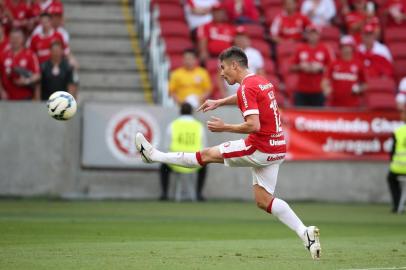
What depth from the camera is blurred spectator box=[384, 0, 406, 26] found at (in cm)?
2392

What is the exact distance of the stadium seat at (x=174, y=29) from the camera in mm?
22312

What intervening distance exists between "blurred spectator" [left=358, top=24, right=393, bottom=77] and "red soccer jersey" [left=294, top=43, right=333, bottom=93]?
4.05 feet

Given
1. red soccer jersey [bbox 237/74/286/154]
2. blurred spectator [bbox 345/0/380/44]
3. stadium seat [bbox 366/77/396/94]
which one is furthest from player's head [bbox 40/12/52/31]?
red soccer jersey [bbox 237/74/286/154]

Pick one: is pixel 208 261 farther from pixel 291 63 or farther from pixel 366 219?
pixel 291 63

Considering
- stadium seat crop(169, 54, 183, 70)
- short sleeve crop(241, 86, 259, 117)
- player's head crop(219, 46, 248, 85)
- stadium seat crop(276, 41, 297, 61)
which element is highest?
player's head crop(219, 46, 248, 85)

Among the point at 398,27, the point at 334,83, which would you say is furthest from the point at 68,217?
the point at 398,27

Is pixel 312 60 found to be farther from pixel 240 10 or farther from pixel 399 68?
pixel 399 68

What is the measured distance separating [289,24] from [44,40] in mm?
5576

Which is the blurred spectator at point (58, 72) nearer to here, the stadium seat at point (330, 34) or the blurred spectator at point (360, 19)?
the stadium seat at point (330, 34)

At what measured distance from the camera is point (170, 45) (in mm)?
22062

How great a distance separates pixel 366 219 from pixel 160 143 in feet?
17.4

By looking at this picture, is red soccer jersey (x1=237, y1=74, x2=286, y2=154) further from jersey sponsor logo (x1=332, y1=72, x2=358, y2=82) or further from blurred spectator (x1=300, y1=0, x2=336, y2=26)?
blurred spectator (x1=300, y1=0, x2=336, y2=26)

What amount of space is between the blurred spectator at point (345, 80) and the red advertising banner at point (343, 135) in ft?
1.94

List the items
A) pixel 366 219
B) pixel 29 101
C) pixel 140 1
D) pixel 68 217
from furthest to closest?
pixel 140 1 < pixel 29 101 < pixel 366 219 < pixel 68 217
